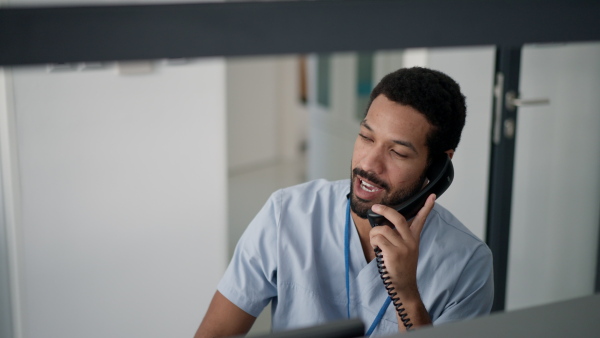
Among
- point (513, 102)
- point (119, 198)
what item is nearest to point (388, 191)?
point (119, 198)

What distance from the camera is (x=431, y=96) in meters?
0.65

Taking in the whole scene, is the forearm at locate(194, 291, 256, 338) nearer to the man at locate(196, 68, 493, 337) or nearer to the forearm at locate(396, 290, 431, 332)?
the man at locate(196, 68, 493, 337)

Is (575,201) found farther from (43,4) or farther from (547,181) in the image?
(43,4)

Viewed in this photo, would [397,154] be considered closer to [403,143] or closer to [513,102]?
[403,143]

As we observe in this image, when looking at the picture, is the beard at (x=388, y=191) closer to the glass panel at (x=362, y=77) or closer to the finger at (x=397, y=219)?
the finger at (x=397, y=219)

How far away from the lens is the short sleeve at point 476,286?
735 millimetres

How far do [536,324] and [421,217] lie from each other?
1.12 ft

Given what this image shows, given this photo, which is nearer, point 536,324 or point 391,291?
point 536,324

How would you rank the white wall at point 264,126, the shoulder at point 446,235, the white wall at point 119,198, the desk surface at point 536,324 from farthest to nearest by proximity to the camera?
the white wall at point 264,126 → the white wall at point 119,198 → the shoulder at point 446,235 → the desk surface at point 536,324

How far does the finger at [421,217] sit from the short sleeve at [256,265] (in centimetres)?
17

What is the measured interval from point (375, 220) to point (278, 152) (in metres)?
2.88

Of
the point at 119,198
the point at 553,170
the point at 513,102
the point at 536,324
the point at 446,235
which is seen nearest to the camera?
the point at 536,324

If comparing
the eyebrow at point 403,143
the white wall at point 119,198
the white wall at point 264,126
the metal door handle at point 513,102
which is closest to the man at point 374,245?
the eyebrow at point 403,143

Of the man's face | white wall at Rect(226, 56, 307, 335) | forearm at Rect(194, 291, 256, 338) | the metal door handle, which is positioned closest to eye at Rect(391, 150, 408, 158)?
the man's face
